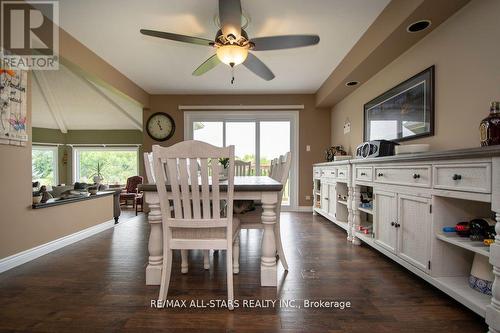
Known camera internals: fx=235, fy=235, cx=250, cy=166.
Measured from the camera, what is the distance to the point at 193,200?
4.71 feet

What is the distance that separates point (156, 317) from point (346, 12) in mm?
2924

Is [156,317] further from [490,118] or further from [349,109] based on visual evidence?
[349,109]

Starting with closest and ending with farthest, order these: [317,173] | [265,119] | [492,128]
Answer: [492,128], [317,173], [265,119]

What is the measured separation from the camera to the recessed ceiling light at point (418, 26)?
6.53ft

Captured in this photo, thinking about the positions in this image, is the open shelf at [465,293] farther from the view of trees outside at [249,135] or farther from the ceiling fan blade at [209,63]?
the view of trees outside at [249,135]

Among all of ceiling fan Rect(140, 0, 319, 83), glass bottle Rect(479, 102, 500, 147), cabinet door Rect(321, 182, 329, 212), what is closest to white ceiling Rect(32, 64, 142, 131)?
ceiling fan Rect(140, 0, 319, 83)

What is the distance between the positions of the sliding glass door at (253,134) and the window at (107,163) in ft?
10.0

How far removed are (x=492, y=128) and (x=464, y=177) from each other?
12.1 inches

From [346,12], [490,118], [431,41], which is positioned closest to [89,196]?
[346,12]

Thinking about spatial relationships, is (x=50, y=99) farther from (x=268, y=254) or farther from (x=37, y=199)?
(x=268, y=254)

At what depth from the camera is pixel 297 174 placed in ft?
16.0

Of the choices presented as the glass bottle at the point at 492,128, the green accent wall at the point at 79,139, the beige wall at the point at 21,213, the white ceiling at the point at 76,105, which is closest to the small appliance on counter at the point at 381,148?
the glass bottle at the point at 492,128

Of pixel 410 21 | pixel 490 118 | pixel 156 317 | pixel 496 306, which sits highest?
pixel 410 21

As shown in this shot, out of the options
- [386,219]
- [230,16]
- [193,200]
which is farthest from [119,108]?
[386,219]
